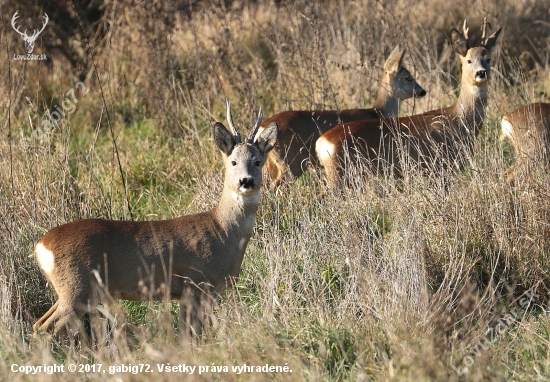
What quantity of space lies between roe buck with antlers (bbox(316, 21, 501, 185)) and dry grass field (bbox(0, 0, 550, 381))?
0.91 feet

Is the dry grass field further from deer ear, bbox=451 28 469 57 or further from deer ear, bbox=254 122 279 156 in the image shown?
deer ear, bbox=451 28 469 57

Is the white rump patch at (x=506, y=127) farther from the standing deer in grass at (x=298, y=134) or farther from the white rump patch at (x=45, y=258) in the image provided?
the white rump patch at (x=45, y=258)

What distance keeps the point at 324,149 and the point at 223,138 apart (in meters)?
2.14

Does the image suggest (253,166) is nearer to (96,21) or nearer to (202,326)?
(202,326)

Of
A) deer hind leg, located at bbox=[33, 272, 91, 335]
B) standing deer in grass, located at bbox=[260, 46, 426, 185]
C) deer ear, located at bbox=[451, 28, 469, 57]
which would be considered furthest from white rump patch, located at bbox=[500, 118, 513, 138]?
deer hind leg, located at bbox=[33, 272, 91, 335]

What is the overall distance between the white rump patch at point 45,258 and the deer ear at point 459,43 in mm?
4771

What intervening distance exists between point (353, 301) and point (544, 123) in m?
3.45

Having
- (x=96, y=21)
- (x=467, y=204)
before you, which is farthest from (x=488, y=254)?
(x=96, y=21)

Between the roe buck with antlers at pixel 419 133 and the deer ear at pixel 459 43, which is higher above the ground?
the deer ear at pixel 459 43

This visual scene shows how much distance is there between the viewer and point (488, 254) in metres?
5.52

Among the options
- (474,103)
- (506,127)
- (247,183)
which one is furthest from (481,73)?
(247,183)

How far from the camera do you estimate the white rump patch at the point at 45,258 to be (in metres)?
4.76

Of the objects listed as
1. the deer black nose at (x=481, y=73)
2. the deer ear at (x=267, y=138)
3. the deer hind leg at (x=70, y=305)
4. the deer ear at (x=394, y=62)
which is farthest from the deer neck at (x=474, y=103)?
the deer hind leg at (x=70, y=305)

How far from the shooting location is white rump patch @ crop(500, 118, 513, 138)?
293 inches
